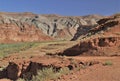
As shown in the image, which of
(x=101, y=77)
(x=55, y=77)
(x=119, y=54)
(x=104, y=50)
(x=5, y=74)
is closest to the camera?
(x=101, y=77)

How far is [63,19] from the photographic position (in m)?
180

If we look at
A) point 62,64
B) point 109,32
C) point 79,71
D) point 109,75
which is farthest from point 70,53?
point 109,75

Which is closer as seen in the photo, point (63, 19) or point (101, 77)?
point (101, 77)

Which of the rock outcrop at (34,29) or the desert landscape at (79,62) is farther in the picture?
the rock outcrop at (34,29)

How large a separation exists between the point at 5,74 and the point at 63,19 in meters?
154

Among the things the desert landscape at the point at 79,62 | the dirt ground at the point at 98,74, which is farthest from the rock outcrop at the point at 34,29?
the dirt ground at the point at 98,74

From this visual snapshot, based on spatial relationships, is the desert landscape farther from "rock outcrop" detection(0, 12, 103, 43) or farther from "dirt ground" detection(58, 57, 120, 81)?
"rock outcrop" detection(0, 12, 103, 43)

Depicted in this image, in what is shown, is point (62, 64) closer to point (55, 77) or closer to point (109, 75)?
point (55, 77)

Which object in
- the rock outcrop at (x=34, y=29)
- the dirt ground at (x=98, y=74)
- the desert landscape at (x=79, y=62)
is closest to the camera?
the dirt ground at (x=98, y=74)

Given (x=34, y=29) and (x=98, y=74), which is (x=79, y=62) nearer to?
(x=98, y=74)

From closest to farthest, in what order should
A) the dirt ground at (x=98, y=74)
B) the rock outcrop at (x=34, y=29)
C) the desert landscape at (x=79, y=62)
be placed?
the dirt ground at (x=98, y=74), the desert landscape at (x=79, y=62), the rock outcrop at (x=34, y=29)

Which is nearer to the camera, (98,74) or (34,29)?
(98,74)

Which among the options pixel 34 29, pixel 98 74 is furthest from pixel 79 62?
pixel 34 29

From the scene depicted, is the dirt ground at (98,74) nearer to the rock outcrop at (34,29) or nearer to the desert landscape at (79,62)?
the desert landscape at (79,62)
